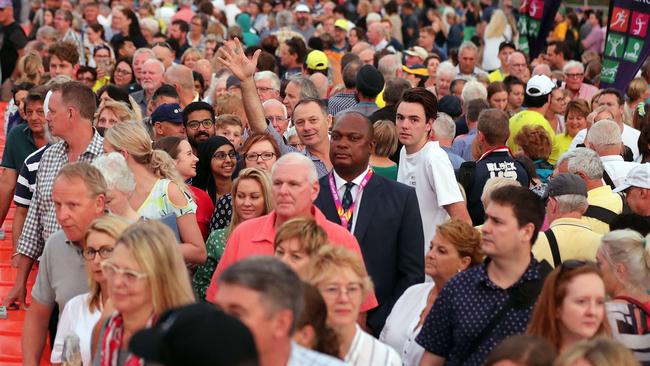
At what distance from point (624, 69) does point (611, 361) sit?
10224 millimetres

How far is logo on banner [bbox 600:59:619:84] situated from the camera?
48.1ft

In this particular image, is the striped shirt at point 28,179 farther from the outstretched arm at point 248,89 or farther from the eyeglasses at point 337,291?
the eyeglasses at point 337,291

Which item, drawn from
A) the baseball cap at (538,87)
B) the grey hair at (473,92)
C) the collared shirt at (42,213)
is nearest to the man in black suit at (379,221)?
the collared shirt at (42,213)

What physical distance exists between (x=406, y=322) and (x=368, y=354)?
1.19 metres

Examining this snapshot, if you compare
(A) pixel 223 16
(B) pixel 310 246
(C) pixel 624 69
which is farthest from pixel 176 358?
(A) pixel 223 16

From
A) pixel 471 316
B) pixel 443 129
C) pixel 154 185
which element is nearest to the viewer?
pixel 471 316

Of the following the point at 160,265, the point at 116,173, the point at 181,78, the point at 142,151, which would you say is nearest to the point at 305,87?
the point at 181,78

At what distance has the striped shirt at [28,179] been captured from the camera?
8.63m

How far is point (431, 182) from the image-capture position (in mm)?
8234

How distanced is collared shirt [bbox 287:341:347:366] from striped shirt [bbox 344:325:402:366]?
1.13 metres

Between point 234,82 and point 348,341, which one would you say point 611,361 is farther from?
point 234,82

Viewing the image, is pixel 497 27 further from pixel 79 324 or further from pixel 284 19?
pixel 79 324

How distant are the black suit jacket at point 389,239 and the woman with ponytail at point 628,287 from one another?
1.02 m

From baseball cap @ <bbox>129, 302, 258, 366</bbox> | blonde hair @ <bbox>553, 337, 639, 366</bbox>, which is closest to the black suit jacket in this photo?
blonde hair @ <bbox>553, 337, 639, 366</bbox>
